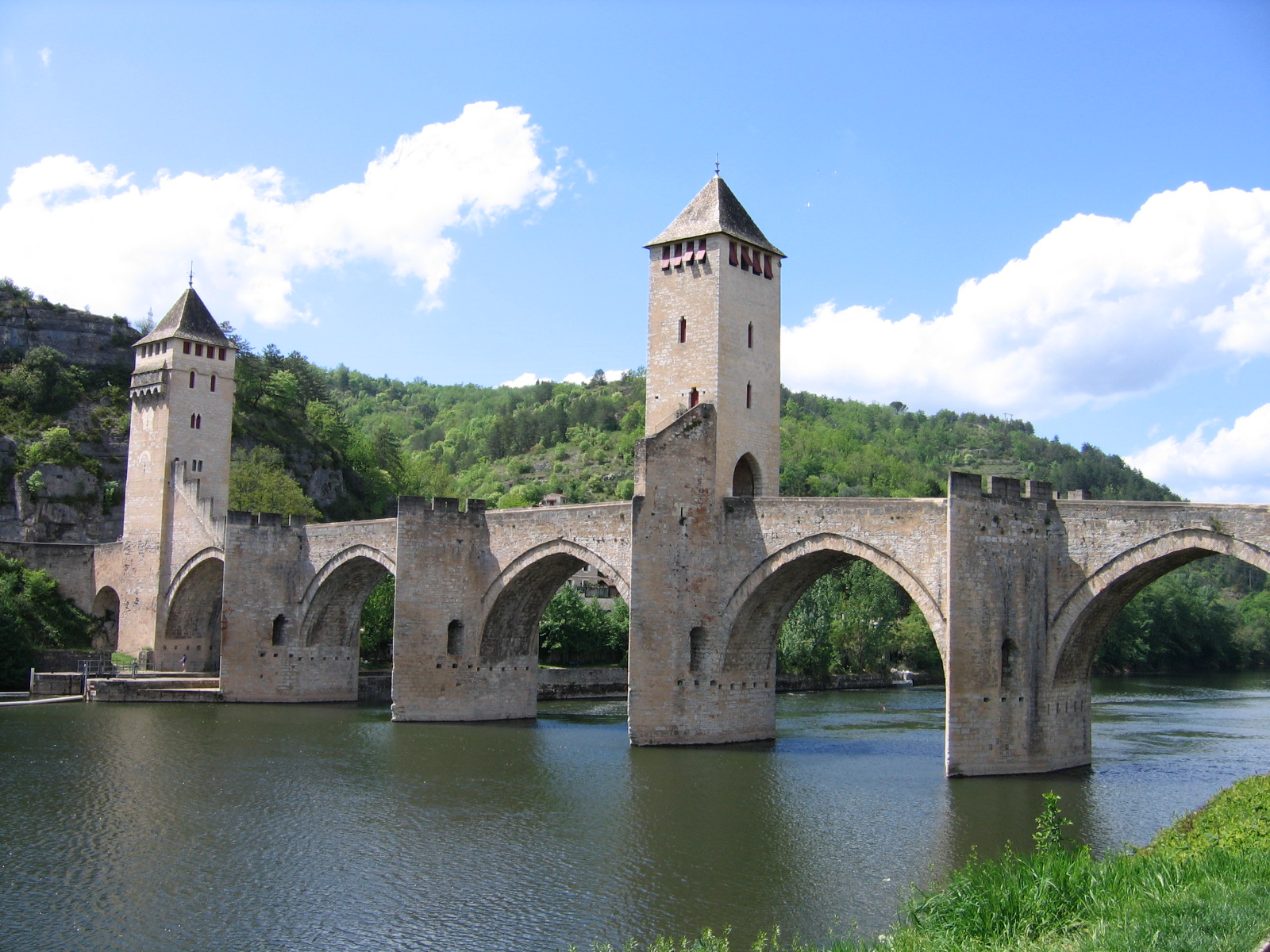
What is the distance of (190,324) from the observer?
43312 mm

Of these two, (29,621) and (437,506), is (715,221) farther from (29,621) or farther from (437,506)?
(29,621)

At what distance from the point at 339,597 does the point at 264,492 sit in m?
13.7

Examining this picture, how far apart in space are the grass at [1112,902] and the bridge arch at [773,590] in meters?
10.2

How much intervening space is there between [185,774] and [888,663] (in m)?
35.8

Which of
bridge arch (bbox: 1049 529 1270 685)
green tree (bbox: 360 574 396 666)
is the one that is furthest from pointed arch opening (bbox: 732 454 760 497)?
green tree (bbox: 360 574 396 666)

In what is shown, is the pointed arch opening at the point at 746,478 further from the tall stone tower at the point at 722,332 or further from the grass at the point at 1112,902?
the grass at the point at 1112,902

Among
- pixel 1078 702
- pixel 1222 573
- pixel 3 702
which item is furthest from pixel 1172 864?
pixel 1222 573

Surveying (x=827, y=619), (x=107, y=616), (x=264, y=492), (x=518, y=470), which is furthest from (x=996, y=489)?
(x=518, y=470)

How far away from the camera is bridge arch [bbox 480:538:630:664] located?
96.3 ft

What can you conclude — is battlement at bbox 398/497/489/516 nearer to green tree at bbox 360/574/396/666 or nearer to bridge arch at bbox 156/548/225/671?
green tree at bbox 360/574/396/666

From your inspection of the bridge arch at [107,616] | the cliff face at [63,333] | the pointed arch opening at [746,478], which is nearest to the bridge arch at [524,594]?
the pointed arch opening at [746,478]

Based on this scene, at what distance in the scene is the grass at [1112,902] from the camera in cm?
831

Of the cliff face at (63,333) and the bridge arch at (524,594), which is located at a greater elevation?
the cliff face at (63,333)

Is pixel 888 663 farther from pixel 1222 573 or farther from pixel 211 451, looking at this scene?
pixel 1222 573
